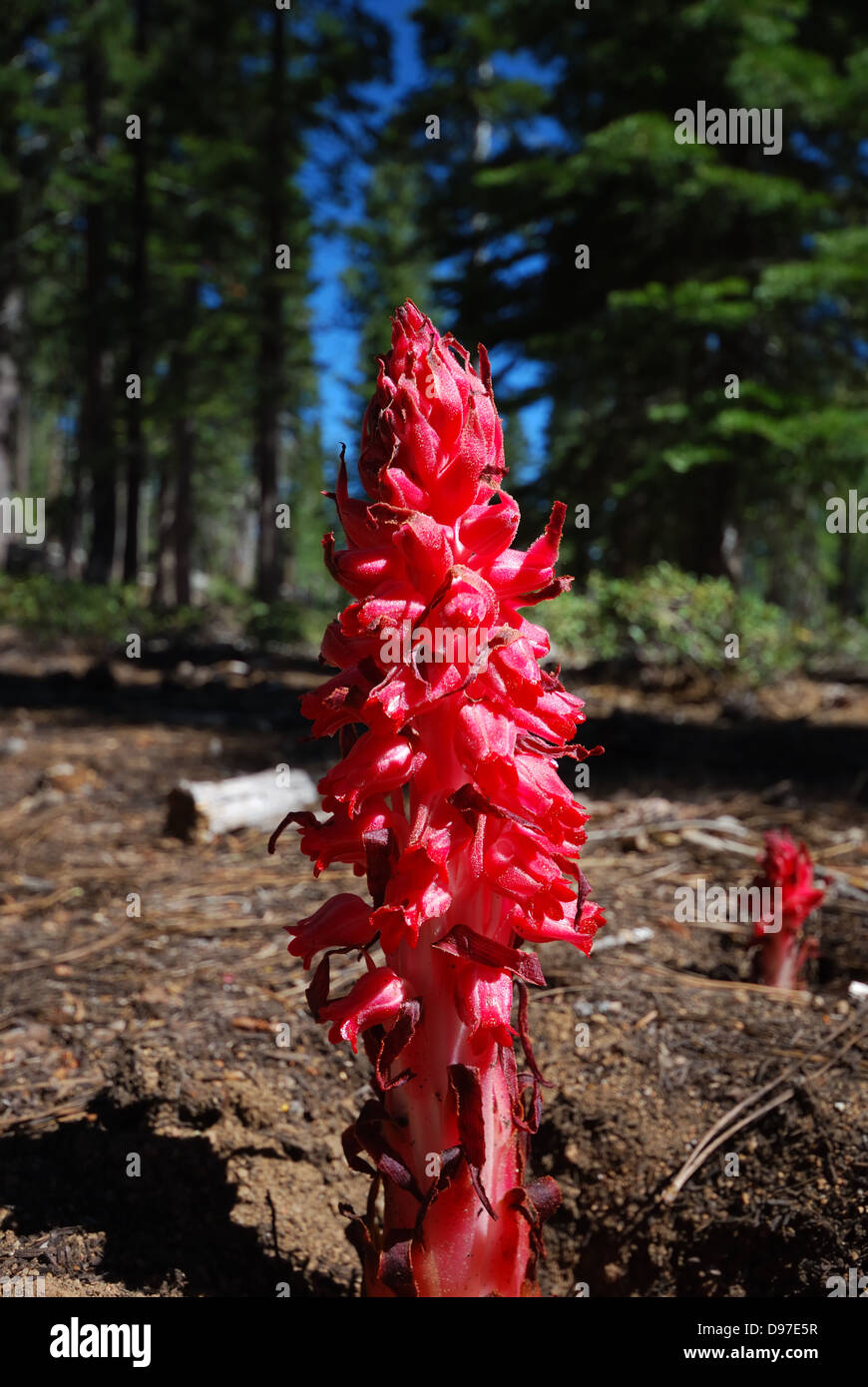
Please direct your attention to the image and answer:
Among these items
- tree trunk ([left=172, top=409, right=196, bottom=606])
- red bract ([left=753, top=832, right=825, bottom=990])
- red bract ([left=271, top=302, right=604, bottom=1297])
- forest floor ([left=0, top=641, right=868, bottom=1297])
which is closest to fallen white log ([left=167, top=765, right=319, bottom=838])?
forest floor ([left=0, top=641, right=868, bottom=1297])

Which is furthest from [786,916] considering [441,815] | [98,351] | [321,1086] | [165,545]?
[165,545]

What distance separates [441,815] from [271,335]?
13168 mm

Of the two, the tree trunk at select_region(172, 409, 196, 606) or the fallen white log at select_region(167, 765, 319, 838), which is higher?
the tree trunk at select_region(172, 409, 196, 606)

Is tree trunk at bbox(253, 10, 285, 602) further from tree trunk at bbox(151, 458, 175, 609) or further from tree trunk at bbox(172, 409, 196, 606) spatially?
tree trunk at bbox(172, 409, 196, 606)

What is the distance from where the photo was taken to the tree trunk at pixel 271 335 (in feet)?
41.5

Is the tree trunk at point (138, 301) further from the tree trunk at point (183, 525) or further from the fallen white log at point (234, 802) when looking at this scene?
the fallen white log at point (234, 802)

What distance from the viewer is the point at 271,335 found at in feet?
43.0

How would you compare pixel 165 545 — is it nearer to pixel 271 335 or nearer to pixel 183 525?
pixel 183 525

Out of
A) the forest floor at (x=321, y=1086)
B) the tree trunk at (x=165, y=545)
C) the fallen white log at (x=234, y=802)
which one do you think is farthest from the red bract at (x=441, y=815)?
the tree trunk at (x=165, y=545)

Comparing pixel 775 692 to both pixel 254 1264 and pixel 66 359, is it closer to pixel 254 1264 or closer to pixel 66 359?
pixel 254 1264

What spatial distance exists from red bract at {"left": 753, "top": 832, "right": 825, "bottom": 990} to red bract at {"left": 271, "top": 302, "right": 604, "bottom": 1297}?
4.44ft

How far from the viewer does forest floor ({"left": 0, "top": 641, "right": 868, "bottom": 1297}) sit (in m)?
1.77

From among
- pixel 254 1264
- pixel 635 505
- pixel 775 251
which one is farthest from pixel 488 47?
pixel 254 1264

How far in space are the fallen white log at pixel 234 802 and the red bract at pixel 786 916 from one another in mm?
2174
